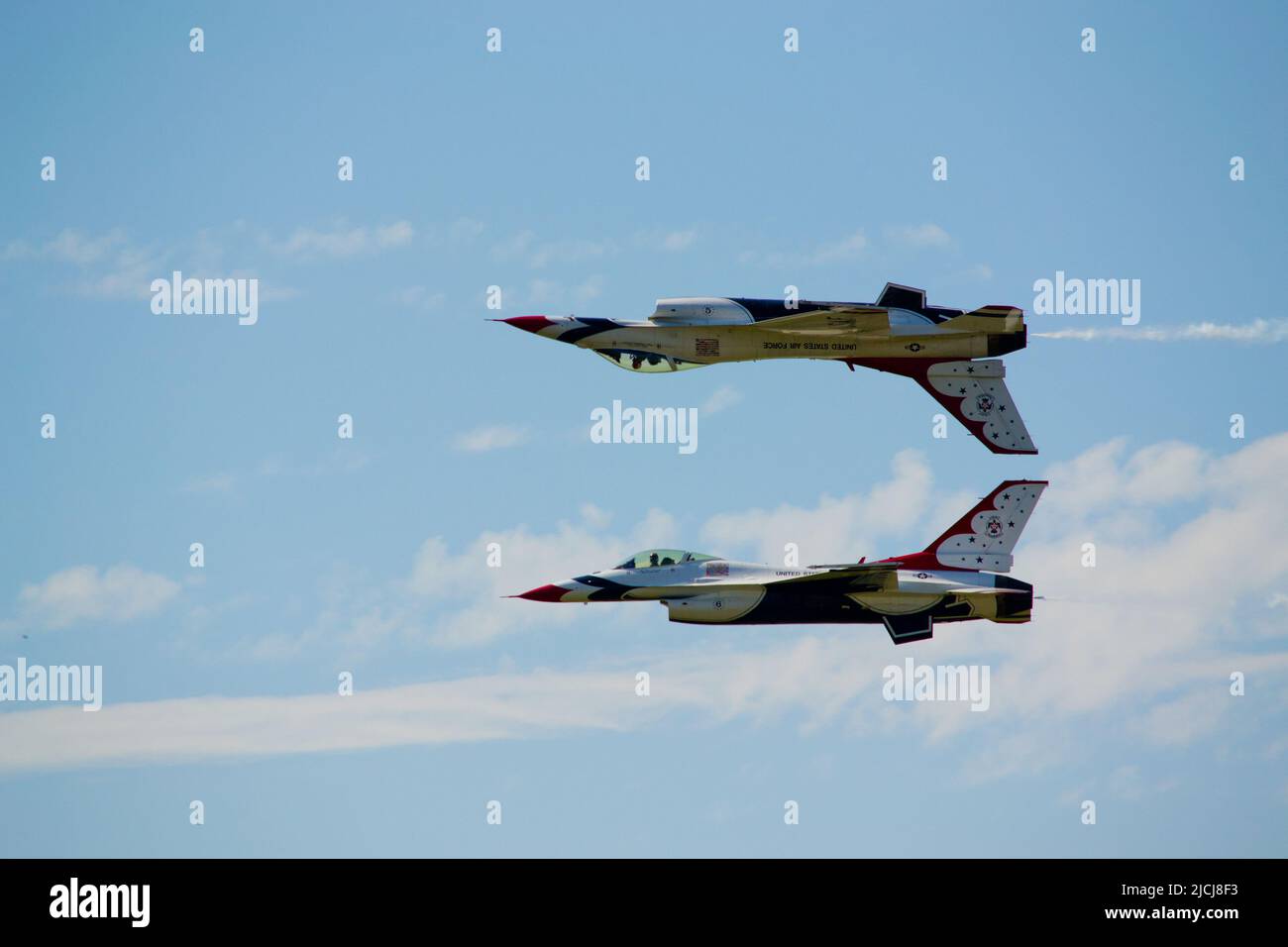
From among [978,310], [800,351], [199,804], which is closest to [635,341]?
[800,351]

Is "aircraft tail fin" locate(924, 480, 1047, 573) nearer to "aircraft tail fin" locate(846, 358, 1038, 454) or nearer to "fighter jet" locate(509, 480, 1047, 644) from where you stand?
"fighter jet" locate(509, 480, 1047, 644)

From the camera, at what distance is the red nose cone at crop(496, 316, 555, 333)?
61.1 metres

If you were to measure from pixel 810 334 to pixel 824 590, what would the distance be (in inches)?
250

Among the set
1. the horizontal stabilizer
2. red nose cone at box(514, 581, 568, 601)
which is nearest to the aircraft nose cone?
red nose cone at box(514, 581, 568, 601)

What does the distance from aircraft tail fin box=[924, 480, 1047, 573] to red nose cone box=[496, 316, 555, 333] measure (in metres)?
10.9

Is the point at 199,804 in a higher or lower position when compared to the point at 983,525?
lower

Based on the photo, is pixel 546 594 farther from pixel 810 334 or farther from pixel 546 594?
pixel 810 334

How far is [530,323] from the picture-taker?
201 ft

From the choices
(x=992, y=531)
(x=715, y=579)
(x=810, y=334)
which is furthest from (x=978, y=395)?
(x=715, y=579)

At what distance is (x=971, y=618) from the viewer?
60656 mm

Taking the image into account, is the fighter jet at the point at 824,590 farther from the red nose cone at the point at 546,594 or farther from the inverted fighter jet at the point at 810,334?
the inverted fighter jet at the point at 810,334
